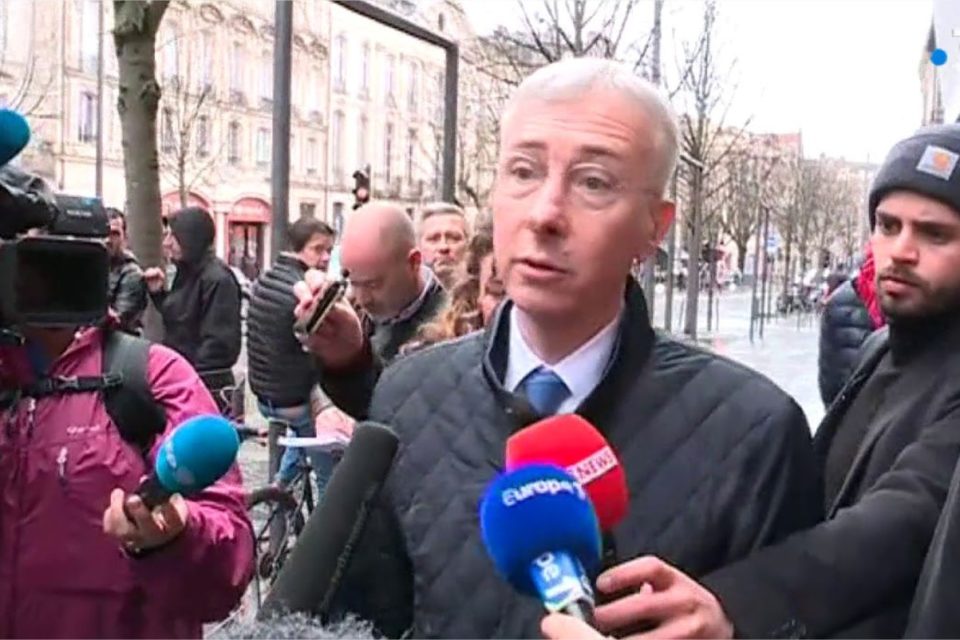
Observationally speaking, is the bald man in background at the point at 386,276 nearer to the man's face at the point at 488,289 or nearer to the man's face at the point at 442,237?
the man's face at the point at 488,289

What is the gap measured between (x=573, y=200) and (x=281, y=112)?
3911mm

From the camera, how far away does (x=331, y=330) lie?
7.54 feet

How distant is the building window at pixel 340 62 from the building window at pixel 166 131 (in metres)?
5.00

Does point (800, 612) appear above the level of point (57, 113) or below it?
below

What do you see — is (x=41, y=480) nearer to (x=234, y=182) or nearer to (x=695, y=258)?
(x=695, y=258)

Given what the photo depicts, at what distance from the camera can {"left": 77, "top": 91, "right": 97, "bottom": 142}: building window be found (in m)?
37.4

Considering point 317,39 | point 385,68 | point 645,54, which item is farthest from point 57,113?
point 317,39

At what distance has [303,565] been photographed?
1.57 metres

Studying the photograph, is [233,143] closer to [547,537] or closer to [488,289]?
[488,289]

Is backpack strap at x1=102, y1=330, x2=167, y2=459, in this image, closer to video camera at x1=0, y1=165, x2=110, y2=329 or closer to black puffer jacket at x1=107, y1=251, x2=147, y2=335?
video camera at x1=0, y1=165, x2=110, y2=329

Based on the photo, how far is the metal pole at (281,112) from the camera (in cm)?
543

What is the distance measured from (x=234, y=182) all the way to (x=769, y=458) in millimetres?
45350

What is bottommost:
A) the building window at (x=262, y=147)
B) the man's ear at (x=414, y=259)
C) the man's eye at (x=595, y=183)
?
the man's ear at (x=414, y=259)

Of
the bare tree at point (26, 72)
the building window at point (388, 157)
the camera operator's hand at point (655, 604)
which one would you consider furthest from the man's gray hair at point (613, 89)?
the bare tree at point (26, 72)
